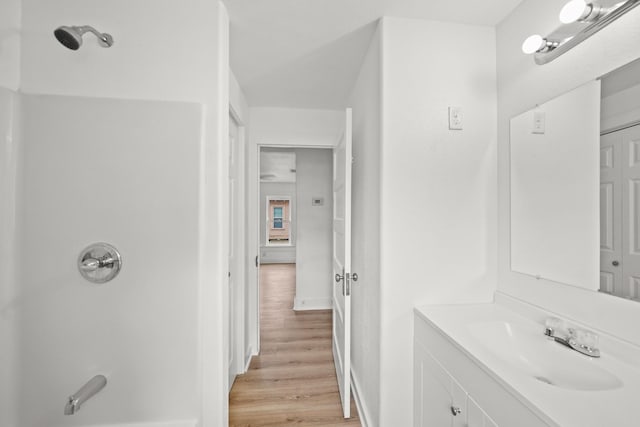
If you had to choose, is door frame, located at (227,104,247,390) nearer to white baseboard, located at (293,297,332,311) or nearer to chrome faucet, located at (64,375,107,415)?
chrome faucet, located at (64,375,107,415)

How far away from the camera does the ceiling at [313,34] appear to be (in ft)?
4.20

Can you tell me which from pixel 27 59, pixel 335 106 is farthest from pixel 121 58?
pixel 335 106

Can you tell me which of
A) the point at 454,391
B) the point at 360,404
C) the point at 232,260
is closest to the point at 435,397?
the point at 454,391

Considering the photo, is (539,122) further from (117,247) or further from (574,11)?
(117,247)

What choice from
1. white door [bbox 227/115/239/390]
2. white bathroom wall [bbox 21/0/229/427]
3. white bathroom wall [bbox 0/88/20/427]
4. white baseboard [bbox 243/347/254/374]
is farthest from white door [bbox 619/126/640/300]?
white baseboard [bbox 243/347/254/374]

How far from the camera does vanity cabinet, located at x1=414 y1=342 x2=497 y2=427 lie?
0.90 metres

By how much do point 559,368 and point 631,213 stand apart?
580 mm

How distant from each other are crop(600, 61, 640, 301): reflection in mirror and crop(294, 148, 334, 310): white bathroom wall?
9.65 feet

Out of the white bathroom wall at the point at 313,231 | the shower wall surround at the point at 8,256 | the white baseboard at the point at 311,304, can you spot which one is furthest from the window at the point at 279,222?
the shower wall surround at the point at 8,256

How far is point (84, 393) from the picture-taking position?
969 mm

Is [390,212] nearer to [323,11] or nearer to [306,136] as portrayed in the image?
[323,11]

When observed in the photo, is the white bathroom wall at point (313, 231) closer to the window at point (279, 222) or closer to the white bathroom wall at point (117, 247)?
the white bathroom wall at point (117, 247)

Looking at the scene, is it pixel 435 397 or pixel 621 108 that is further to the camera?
pixel 435 397

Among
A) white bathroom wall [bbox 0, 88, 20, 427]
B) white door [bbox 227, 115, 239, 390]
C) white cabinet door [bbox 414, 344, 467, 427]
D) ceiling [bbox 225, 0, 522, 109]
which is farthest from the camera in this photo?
white door [bbox 227, 115, 239, 390]
